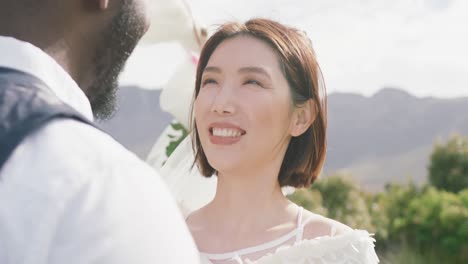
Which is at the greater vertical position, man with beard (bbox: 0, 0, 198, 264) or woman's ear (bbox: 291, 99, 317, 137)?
man with beard (bbox: 0, 0, 198, 264)

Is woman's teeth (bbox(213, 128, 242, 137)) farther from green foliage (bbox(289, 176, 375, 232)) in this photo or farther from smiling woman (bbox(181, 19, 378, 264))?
green foliage (bbox(289, 176, 375, 232))

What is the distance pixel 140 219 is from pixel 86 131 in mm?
92

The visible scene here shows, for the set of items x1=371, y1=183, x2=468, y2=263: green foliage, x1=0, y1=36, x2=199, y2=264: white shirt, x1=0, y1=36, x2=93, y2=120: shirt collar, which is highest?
x1=0, y1=36, x2=93, y2=120: shirt collar

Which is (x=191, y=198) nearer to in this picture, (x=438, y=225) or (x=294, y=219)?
(x=294, y=219)

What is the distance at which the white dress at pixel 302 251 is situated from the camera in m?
1.94

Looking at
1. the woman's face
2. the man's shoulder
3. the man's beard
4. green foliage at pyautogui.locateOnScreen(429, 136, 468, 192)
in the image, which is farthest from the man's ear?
green foliage at pyautogui.locateOnScreen(429, 136, 468, 192)

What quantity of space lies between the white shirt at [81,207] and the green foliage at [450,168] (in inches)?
756

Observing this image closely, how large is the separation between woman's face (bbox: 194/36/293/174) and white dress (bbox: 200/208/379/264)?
0.20 metres

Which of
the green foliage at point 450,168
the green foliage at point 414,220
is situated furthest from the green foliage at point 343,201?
the green foliage at point 450,168

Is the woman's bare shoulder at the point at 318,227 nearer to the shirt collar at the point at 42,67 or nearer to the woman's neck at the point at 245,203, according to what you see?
the woman's neck at the point at 245,203

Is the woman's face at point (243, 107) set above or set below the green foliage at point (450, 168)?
above

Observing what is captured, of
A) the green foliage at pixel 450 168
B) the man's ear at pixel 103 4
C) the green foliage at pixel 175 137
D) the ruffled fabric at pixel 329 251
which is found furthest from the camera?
the green foliage at pixel 450 168

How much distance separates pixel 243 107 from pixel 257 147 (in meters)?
0.10

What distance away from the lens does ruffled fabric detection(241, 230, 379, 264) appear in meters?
1.94
